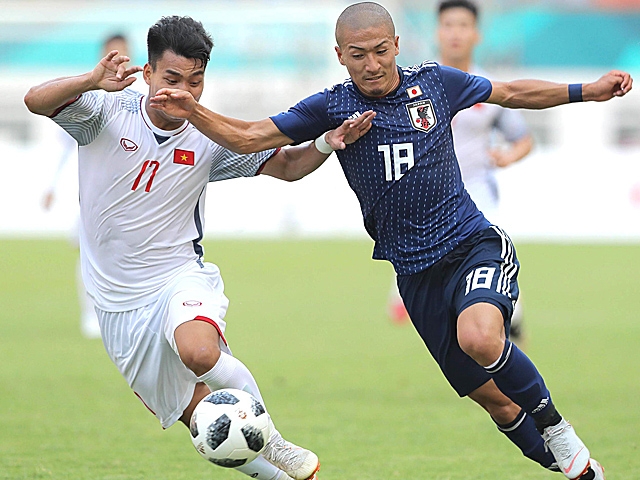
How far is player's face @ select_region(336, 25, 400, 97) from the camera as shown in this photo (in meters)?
5.00

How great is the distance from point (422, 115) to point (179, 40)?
1231 mm

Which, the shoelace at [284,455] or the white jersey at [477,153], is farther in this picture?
the white jersey at [477,153]

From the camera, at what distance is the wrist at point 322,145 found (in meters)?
5.26

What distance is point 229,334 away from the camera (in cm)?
1134

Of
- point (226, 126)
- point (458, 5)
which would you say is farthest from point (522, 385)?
point (458, 5)

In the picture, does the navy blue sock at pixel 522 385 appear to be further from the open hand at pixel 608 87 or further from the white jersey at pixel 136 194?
the white jersey at pixel 136 194

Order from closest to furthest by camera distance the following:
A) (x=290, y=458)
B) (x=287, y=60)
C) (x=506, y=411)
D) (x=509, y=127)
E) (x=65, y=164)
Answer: (x=290, y=458) → (x=506, y=411) → (x=509, y=127) → (x=65, y=164) → (x=287, y=60)

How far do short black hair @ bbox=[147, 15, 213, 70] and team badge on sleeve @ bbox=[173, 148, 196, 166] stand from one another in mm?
440

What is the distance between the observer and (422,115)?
519 centimetres

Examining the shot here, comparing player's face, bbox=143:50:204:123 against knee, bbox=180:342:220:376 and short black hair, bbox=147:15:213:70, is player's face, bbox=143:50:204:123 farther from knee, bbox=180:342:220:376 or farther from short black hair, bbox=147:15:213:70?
knee, bbox=180:342:220:376

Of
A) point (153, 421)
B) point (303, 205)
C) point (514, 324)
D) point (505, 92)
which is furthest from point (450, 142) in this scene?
point (303, 205)

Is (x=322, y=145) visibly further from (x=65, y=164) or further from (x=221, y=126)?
(x=65, y=164)

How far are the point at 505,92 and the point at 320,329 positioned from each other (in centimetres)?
668

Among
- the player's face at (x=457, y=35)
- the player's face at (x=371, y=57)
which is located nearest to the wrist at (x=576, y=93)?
the player's face at (x=371, y=57)
